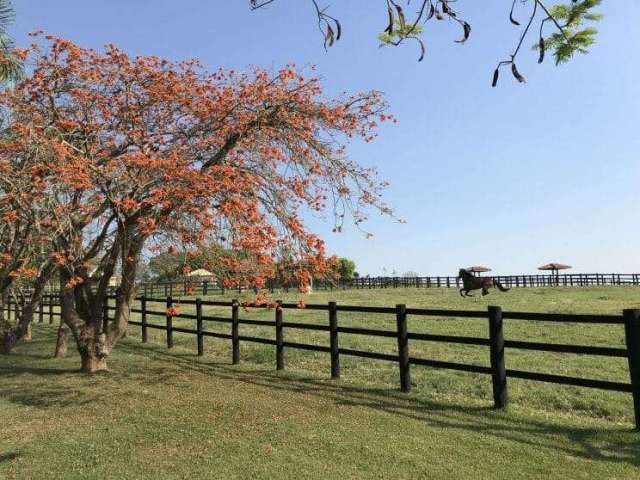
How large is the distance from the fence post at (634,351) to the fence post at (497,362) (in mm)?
1580

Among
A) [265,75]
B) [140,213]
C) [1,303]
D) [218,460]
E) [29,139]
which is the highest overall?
[265,75]

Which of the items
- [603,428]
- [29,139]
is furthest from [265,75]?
[603,428]

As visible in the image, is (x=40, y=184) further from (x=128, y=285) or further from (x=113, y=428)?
(x=113, y=428)

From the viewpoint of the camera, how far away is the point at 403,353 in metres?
8.61

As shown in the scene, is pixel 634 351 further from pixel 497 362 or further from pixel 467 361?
pixel 467 361

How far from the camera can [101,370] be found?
1075 cm

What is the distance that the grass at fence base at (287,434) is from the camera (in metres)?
5.14

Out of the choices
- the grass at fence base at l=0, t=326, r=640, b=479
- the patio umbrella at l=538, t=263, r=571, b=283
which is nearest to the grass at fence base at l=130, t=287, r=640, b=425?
the grass at fence base at l=0, t=326, r=640, b=479

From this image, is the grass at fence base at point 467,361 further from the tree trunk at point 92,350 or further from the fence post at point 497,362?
the tree trunk at point 92,350

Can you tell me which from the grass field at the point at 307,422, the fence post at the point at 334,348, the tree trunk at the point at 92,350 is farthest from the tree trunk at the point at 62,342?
the fence post at the point at 334,348

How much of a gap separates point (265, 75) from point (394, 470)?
7.86 metres

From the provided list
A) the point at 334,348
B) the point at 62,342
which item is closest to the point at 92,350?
the point at 62,342

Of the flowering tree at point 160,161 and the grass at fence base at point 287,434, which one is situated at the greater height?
the flowering tree at point 160,161

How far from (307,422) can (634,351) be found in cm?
405
